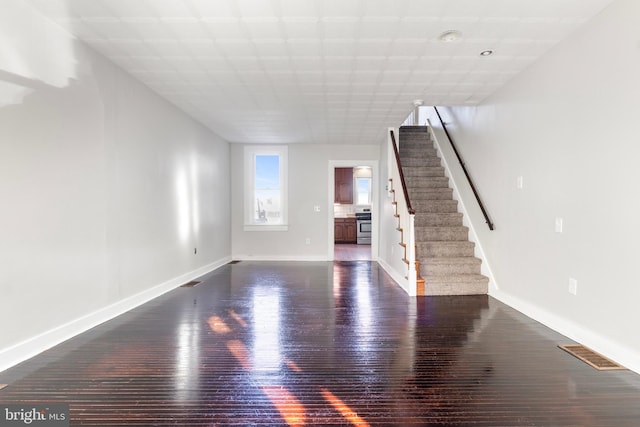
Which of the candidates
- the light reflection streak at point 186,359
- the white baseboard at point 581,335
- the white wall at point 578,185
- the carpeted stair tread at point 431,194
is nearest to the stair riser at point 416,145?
the carpeted stair tread at point 431,194

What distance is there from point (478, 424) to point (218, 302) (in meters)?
2.83

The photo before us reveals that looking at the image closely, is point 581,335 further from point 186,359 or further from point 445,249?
point 186,359

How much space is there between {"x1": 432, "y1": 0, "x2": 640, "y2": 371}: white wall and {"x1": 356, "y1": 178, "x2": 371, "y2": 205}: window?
6813mm

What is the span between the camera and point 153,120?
3.77 metres

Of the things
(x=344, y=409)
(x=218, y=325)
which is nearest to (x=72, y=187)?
(x=218, y=325)

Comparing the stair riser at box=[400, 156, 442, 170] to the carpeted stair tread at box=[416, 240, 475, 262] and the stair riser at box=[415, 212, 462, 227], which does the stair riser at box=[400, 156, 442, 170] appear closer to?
the stair riser at box=[415, 212, 462, 227]

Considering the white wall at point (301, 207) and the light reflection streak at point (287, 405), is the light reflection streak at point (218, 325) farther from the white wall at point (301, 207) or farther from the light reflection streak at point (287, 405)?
the white wall at point (301, 207)

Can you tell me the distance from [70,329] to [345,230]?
8.32 metres

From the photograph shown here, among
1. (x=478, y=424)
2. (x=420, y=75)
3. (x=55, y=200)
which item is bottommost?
(x=478, y=424)

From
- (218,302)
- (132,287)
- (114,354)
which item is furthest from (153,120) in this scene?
(114,354)

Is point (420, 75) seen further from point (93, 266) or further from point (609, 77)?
point (93, 266)

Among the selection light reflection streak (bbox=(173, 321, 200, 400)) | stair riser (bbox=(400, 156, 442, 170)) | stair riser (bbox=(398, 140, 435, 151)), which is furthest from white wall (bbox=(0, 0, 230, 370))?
stair riser (bbox=(398, 140, 435, 151))

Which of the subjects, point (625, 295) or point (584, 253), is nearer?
point (625, 295)

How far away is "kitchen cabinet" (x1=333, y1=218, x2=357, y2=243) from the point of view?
10.3 m
